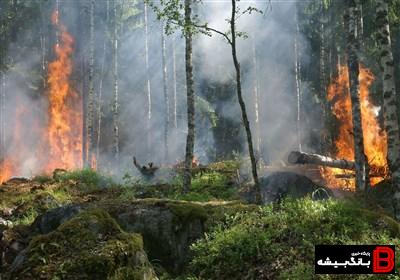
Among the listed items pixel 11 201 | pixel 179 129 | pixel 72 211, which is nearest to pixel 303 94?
pixel 179 129

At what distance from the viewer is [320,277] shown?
5.88 m

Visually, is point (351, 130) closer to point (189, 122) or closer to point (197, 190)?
point (189, 122)

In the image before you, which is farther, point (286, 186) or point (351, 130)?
point (351, 130)

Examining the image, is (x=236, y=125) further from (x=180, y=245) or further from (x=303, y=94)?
(x=180, y=245)

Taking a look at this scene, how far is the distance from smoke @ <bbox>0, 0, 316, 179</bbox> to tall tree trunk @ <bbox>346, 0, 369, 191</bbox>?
19283 mm

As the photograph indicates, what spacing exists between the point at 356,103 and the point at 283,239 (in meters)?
8.14

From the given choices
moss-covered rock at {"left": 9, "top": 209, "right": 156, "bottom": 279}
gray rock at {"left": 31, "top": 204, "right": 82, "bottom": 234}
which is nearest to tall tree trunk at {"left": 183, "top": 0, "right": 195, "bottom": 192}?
gray rock at {"left": 31, "top": 204, "right": 82, "bottom": 234}

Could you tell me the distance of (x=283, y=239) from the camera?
7.26 meters

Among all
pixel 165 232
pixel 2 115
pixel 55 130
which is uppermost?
pixel 2 115

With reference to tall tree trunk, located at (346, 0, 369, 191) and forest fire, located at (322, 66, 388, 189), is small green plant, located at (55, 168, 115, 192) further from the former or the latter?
tall tree trunk, located at (346, 0, 369, 191)

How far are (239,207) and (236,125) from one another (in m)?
28.9

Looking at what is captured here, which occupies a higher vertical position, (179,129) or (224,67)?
(224,67)

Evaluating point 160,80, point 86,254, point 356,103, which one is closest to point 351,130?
point 356,103

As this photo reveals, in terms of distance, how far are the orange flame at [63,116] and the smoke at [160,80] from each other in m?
1.51
